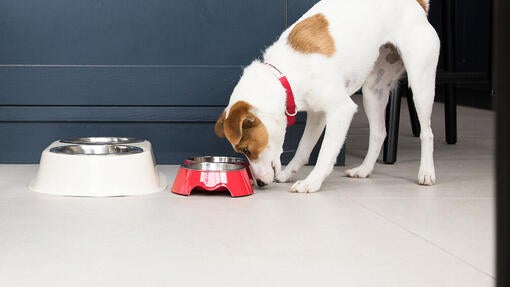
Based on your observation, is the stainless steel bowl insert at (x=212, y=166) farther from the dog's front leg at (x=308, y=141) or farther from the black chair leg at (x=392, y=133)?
the black chair leg at (x=392, y=133)

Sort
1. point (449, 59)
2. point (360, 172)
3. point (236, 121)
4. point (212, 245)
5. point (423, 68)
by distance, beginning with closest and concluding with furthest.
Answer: point (212, 245) < point (236, 121) < point (423, 68) < point (360, 172) < point (449, 59)

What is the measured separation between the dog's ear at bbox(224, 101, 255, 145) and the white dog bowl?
1.02 feet

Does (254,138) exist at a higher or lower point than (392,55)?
lower

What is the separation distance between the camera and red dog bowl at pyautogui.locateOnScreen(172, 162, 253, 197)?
2.35 m

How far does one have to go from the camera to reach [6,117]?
3002 mm

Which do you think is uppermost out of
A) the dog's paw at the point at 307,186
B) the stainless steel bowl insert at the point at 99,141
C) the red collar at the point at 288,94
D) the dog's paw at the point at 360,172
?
the red collar at the point at 288,94

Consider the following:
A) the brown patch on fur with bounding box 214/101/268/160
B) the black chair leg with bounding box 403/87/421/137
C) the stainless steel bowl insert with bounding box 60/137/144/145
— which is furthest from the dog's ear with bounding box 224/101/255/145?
the black chair leg with bounding box 403/87/421/137

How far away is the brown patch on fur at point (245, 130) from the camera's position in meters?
2.31

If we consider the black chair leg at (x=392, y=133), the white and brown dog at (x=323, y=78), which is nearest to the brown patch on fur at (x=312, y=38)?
the white and brown dog at (x=323, y=78)

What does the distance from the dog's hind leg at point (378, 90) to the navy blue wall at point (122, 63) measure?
0.39 meters

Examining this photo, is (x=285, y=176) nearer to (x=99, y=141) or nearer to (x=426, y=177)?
(x=426, y=177)

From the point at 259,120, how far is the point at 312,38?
0.35m

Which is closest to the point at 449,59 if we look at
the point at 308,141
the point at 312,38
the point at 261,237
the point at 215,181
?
the point at 308,141

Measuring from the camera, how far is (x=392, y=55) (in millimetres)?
2760
